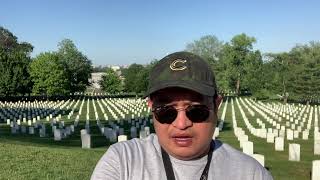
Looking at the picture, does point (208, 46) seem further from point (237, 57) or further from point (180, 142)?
point (180, 142)

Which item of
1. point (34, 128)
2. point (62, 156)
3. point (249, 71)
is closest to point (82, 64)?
point (249, 71)

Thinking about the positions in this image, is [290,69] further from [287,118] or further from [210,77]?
[210,77]

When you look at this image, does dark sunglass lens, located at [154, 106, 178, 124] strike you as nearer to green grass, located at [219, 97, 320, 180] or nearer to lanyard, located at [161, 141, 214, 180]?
lanyard, located at [161, 141, 214, 180]

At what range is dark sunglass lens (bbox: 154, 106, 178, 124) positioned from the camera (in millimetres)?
2291

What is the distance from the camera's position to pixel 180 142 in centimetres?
226

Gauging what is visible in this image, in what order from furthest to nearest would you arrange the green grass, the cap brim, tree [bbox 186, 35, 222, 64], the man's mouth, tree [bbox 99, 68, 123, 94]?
tree [bbox 186, 35, 222, 64] → tree [bbox 99, 68, 123, 94] → the green grass → the man's mouth → the cap brim

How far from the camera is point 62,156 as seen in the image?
12.9 metres

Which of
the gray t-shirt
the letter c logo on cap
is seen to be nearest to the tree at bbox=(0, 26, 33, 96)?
the gray t-shirt

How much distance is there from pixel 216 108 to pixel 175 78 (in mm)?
367

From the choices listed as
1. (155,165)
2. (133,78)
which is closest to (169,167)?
(155,165)

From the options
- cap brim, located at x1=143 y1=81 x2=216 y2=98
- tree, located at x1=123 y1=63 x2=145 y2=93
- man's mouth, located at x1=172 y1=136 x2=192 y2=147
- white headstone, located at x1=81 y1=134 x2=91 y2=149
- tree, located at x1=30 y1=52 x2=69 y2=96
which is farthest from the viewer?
tree, located at x1=123 y1=63 x2=145 y2=93

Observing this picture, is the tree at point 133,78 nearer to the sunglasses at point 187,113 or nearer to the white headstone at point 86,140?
the white headstone at point 86,140

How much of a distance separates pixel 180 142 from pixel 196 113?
0.48ft

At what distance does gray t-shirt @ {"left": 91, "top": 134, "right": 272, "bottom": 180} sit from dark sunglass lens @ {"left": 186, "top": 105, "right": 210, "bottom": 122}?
18cm
